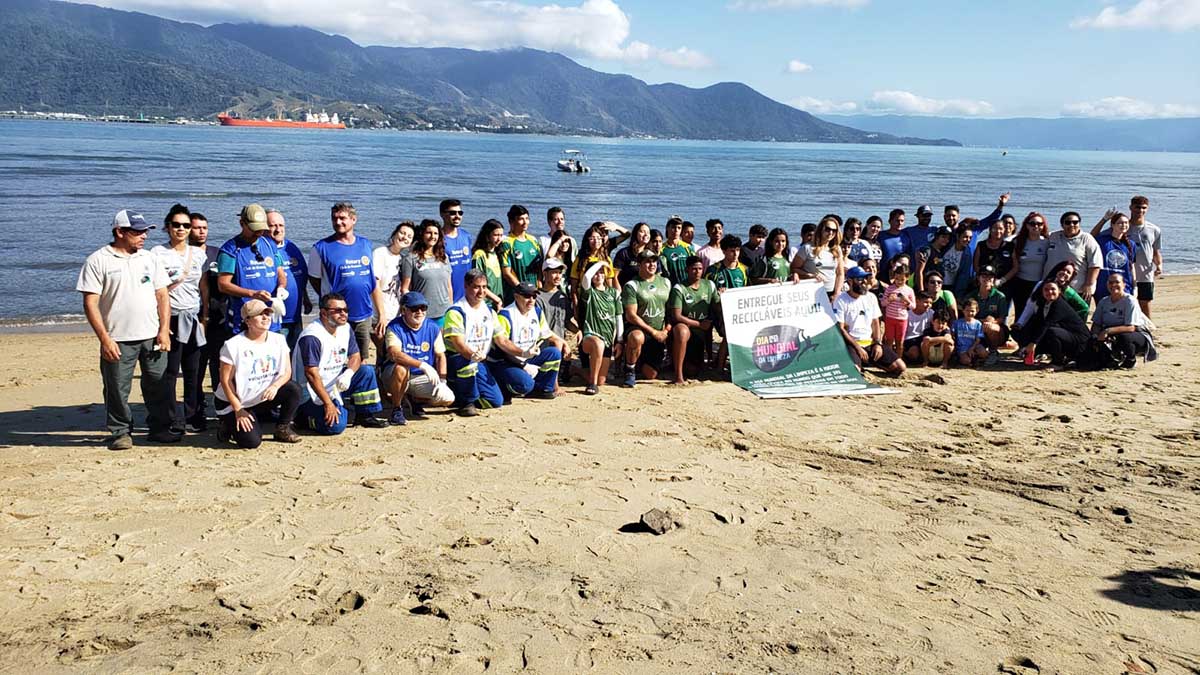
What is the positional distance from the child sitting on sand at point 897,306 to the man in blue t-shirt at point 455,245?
4.75 metres

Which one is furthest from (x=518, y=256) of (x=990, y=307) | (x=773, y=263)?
(x=990, y=307)

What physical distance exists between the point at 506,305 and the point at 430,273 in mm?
972

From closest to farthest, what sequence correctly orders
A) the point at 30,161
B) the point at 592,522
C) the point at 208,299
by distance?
the point at 592,522 → the point at 208,299 → the point at 30,161

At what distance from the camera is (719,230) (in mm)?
9789

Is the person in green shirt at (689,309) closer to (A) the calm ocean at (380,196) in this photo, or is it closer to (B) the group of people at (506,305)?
(B) the group of people at (506,305)

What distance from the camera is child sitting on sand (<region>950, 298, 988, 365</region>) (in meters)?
9.90

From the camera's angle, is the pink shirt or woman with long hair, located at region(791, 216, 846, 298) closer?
woman with long hair, located at region(791, 216, 846, 298)

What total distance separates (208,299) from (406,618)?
3.86 m

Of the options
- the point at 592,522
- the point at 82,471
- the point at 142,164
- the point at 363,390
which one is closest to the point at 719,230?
the point at 363,390

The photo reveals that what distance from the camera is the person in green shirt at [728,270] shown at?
9.25 metres

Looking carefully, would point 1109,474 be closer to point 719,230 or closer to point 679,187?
point 719,230

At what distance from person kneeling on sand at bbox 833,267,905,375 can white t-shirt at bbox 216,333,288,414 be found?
18.7 ft

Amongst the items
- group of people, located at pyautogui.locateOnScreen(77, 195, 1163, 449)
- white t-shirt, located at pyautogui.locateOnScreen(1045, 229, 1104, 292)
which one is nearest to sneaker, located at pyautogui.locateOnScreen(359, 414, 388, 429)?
group of people, located at pyautogui.locateOnScreen(77, 195, 1163, 449)

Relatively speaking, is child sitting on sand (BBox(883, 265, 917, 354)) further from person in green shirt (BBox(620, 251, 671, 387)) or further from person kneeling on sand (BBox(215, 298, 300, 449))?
person kneeling on sand (BBox(215, 298, 300, 449))
